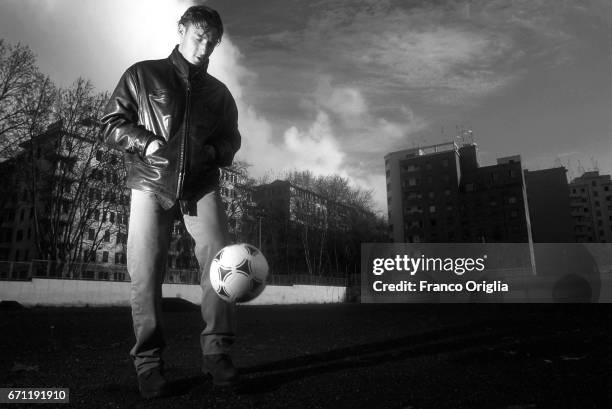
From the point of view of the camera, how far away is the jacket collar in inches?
117

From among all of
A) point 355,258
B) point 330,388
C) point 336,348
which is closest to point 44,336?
point 336,348

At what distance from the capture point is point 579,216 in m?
112

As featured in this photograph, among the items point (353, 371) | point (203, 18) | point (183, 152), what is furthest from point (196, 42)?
point (353, 371)

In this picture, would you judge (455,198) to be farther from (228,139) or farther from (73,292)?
(228,139)

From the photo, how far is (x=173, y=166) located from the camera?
2.71m

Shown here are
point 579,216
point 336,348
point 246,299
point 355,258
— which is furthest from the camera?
point 579,216

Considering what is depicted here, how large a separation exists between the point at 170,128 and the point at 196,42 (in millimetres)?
652

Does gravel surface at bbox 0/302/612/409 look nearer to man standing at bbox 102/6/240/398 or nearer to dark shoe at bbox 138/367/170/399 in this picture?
dark shoe at bbox 138/367/170/399

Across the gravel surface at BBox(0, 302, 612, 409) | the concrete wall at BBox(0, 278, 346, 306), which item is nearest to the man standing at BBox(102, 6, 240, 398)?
the gravel surface at BBox(0, 302, 612, 409)

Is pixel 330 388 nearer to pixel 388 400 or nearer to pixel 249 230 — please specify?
pixel 388 400

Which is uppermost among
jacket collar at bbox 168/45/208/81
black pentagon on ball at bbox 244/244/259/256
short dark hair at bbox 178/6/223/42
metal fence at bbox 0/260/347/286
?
short dark hair at bbox 178/6/223/42

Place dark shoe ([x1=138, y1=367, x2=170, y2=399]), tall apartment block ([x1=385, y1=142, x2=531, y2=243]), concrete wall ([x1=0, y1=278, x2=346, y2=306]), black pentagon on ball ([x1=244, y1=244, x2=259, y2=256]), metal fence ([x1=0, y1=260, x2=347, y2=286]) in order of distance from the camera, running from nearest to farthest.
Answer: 1. dark shoe ([x1=138, y1=367, x2=170, y2=399])
2. black pentagon on ball ([x1=244, y1=244, x2=259, y2=256])
3. concrete wall ([x1=0, y1=278, x2=346, y2=306])
4. metal fence ([x1=0, y1=260, x2=347, y2=286])
5. tall apartment block ([x1=385, y1=142, x2=531, y2=243])

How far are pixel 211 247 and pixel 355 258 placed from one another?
58154mm

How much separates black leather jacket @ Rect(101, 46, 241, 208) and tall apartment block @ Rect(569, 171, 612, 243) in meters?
127
